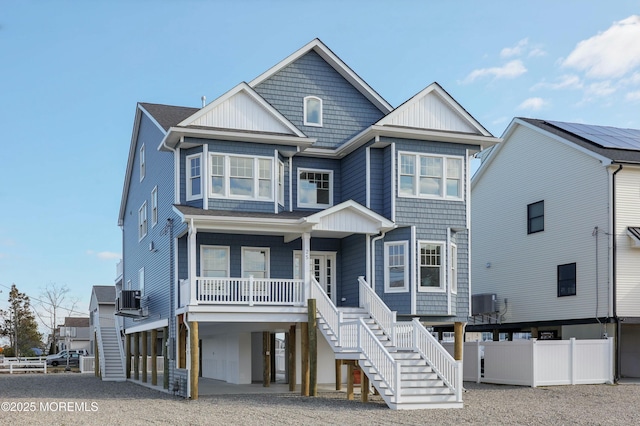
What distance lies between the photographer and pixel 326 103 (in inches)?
1037

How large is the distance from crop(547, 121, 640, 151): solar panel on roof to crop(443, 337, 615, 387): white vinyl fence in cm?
759

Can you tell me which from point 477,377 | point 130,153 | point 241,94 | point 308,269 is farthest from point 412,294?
point 130,153

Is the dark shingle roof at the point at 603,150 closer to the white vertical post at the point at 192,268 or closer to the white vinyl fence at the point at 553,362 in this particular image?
the white vinyl fence at the point at 553,362

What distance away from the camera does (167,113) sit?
29234mm

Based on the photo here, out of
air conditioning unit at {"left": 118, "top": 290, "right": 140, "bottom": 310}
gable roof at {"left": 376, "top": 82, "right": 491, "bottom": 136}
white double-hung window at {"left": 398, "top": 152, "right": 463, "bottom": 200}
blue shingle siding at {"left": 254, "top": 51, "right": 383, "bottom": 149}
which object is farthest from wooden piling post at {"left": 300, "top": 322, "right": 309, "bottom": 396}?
air conditioning unit at {"left": 118, "top": 290, "right": 140, "bottom": 310}

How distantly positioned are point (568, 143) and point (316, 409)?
16565 mm

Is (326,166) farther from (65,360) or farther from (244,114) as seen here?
(65,360)

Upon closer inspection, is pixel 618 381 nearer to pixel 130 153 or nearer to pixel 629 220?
pixel 629 220

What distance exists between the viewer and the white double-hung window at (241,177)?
939 inches

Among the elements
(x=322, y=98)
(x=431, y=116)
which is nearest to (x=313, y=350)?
(x=431, y=116)

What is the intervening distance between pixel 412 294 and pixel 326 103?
23.9 feet

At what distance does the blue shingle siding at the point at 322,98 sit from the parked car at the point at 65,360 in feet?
116

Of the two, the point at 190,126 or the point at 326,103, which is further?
the point at 326,103

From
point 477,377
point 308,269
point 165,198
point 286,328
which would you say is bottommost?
point 477,377
